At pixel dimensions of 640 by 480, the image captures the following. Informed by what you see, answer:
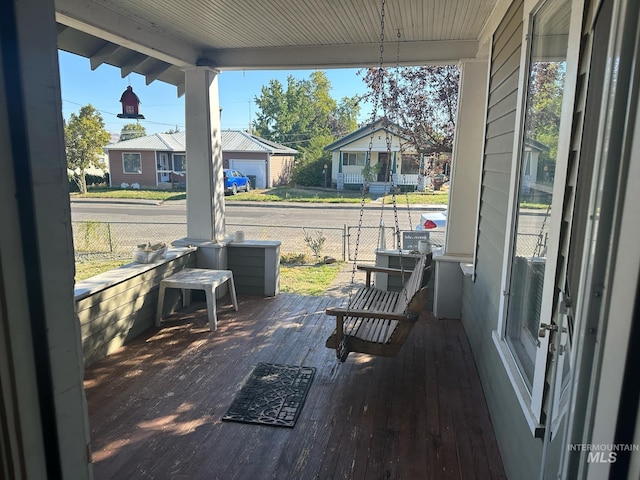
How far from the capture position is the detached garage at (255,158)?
1934 centimetres

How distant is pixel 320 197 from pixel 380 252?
11781 millimetres

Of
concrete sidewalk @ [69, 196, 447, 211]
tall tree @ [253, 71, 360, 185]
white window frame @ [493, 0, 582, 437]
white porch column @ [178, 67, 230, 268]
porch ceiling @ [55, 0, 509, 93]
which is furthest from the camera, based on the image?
tall tree @ [253, 71, 360, 185]

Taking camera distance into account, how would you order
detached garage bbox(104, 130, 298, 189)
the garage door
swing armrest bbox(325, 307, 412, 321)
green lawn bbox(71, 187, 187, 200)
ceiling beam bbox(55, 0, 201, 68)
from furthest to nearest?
the garage door
detached garage bbox(104, 130, 298, 189)
green lawn bbox(71, 187, 187, 200)
ceiling beam bbox(55, 0, 201, 68)
swing armrest bbox(325, 307, 412, 321)

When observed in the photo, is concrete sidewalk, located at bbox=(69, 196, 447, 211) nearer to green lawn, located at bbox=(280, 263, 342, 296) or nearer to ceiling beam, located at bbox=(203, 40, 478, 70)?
green lawn, located at bbox=(280, 263, 342, 296)

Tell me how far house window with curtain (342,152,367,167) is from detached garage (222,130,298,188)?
3.40m

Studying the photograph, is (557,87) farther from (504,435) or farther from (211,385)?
(211,385)

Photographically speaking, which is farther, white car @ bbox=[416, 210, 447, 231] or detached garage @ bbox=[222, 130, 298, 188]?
detached garage @ bbox=[222, 130, 298, 188]

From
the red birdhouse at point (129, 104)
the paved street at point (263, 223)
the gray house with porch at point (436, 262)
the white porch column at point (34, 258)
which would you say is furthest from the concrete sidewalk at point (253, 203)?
the white porch column at point (34, 258)

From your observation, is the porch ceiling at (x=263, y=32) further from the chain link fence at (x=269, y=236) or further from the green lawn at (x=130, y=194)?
the green lawn at (x=130, y=194)

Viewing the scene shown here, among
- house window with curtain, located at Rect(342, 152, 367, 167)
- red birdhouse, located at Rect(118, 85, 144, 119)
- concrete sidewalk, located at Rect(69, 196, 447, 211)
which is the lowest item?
concrete sidewalk, located at Rect(69, 196, 447, 211)

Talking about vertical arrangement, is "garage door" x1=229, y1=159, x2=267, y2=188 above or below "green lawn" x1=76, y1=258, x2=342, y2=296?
above

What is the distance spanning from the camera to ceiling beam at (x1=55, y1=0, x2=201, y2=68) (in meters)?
2.89

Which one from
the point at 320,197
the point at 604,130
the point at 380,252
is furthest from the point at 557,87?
the point at 320,197

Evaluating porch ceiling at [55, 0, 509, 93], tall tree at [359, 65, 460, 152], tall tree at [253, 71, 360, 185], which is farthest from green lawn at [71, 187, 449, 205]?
porch ceiling at [55, 0, 509, 93]
